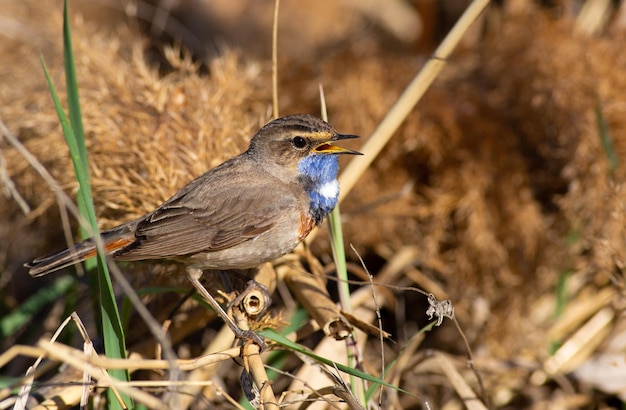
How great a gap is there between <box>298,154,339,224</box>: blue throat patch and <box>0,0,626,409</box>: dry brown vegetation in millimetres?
407

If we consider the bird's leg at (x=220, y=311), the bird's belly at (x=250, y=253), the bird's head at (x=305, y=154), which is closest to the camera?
the bird's leg at (x=220, y=311)

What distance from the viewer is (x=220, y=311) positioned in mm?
3012

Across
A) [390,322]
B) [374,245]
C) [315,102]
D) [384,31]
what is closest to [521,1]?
[384,31]

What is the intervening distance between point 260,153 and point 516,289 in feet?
6.36

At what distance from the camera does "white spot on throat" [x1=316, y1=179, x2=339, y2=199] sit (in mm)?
3316

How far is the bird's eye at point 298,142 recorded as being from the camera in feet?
11.2

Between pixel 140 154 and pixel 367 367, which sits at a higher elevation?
pixel 140 154

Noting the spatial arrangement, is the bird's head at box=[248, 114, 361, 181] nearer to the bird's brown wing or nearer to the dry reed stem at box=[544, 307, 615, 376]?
the bird's brown wing

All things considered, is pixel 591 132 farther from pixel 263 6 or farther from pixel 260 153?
pixel 263 6

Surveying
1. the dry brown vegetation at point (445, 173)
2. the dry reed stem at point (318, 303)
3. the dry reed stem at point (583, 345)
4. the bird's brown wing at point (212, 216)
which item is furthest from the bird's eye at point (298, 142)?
the dry reed stem at point (583, 345)

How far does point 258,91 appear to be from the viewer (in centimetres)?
501

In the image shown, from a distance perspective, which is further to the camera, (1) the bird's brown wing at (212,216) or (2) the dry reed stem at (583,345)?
(2) the dry reed stem at (583,345)

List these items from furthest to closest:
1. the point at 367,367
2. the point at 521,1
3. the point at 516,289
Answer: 1. the point at 521,1
2. the point at 516,289
3. the point at 367,367

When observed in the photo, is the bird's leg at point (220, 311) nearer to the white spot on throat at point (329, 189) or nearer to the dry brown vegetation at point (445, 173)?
the dry brown vegetation at point (445, 173)
